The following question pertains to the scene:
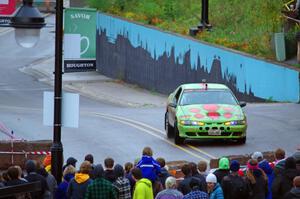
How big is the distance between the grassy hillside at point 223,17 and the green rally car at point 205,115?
1344cm

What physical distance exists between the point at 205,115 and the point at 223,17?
944 inches

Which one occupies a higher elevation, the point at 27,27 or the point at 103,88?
→ the point at 27,27

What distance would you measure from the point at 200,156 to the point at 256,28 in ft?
71.2

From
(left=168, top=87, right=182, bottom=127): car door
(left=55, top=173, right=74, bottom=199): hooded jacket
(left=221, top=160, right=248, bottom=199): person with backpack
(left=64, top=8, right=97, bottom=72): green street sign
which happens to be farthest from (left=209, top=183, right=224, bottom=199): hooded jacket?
(left=168, top=87, right=182, bottom=127): car door

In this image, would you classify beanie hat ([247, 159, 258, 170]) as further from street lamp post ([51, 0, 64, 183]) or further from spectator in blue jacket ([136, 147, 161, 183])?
street lamp post ([51, 0, 64, 183])

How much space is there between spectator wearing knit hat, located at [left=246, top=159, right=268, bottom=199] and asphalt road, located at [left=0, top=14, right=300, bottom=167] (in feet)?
29.0

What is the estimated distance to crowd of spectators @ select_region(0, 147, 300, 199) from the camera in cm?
1302

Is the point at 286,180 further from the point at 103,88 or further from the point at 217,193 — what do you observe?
the point at 103,88

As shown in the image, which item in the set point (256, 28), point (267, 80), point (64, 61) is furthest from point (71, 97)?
point (256, 28)

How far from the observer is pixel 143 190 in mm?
13320

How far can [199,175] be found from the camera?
46.3 feet

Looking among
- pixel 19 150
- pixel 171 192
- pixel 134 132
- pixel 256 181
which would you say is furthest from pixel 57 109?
pixel 134 132

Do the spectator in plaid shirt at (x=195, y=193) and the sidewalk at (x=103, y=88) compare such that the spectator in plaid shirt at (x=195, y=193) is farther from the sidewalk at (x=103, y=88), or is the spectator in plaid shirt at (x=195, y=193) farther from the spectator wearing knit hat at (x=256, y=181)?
the sidewalk at (x=103, y=88)

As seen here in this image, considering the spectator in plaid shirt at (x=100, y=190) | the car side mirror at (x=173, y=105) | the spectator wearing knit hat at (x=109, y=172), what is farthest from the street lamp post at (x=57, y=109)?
the car side mirror at (x=173, y=105)
